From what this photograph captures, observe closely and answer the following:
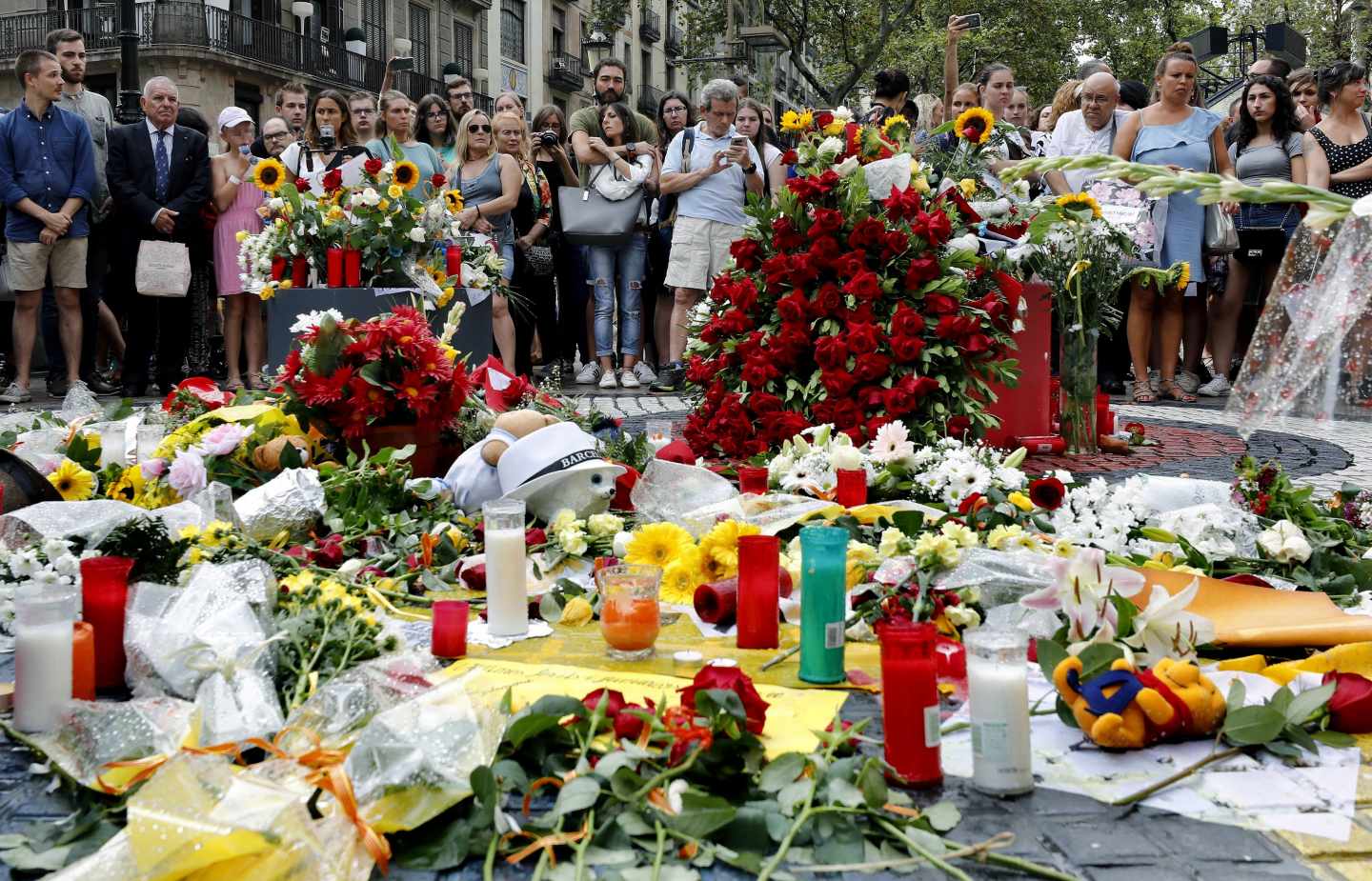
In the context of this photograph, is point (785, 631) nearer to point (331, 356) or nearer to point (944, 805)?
point (944, 805)

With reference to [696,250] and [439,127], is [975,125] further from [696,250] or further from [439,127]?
[439,127]

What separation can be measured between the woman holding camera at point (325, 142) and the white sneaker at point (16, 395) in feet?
7.23

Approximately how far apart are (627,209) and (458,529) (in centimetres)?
554

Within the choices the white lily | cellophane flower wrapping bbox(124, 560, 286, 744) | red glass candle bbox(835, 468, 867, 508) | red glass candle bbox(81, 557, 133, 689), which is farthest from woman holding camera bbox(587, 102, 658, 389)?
the white lily

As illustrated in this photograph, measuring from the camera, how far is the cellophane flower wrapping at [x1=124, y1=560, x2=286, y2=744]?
2.56 m

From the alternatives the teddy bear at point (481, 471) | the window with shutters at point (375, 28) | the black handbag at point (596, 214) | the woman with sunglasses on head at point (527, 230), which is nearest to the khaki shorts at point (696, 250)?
the black handbag at point (596, 214)

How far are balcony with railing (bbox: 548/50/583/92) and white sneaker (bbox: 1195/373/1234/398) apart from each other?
110ft

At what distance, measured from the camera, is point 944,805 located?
87.4 inches

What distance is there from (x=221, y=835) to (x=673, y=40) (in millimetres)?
48531

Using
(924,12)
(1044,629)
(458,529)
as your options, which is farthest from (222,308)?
(924,12)

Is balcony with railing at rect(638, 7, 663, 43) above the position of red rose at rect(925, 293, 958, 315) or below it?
above

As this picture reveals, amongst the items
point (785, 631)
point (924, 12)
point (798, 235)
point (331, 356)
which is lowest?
point (785, 631)

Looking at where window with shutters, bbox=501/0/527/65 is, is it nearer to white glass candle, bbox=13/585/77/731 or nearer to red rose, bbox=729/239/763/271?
red rose, bbox=729/239/763/271

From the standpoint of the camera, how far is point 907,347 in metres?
5.40
